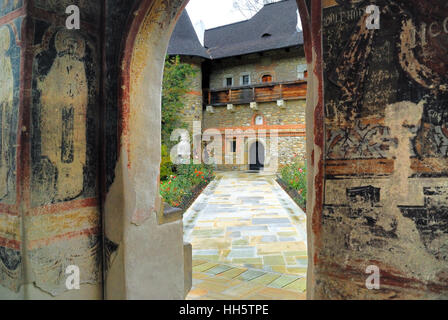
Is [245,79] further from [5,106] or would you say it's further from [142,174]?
[5,106]

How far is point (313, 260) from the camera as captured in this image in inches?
70.1

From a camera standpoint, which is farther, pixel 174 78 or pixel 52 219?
pixel 174 78

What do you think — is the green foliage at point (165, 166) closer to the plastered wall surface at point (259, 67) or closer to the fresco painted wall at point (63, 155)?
the plastered wall surface at point (259, 67)

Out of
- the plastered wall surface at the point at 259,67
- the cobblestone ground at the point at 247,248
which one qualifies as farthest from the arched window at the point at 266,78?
the cobblestone ground at the point at 247,248

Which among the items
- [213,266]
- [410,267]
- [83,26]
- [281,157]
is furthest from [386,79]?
[281,157]

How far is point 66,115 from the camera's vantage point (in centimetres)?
235

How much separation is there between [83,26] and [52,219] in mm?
1508

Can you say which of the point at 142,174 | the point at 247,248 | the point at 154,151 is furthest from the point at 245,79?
the point at 142,174

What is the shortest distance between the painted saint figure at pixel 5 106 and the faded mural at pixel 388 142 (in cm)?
214

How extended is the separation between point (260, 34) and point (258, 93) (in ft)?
14.9

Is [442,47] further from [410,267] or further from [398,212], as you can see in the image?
[410,267]

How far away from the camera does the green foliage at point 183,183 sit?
805 centimetres

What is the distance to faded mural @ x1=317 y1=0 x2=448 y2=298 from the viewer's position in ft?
4.91

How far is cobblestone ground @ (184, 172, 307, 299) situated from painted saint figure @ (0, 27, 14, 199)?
190 cm
